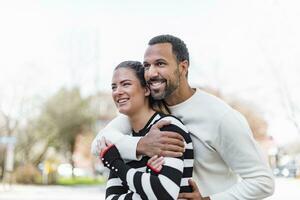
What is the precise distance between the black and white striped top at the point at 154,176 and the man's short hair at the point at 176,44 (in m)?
0.14

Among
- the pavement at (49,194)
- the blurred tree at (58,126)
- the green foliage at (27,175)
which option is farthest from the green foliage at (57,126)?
the pavement at (49,194)

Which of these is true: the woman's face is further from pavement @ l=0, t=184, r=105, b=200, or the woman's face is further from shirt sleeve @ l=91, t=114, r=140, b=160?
pavement @ l=0, t=184, r=105, b=200

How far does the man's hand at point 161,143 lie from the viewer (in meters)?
1.02

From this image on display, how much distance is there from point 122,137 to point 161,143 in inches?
4.8

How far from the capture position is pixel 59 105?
544 inches

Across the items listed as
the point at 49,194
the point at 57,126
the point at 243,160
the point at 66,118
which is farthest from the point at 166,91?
the point at 66,118

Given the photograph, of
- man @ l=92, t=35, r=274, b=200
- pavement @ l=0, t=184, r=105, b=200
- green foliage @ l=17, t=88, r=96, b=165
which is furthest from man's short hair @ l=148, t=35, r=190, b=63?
green foliage @ l=17, t=88, r=96, b=165

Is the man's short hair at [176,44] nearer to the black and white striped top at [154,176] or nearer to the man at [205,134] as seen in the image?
the man at [205,134]

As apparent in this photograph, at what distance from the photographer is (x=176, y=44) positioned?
1136mm

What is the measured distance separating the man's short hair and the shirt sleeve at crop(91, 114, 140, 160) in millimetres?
202

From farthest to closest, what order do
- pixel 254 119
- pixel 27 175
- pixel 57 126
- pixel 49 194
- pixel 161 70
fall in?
pixel 57 126 < pixel 27 175 < pixel 49 194 < pixel 254 119 < pixel 161 70

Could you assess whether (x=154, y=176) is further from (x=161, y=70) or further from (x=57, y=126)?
(x=57, y=126)

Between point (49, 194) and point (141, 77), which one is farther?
point (49, 194)

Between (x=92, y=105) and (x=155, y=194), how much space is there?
13.2 m
